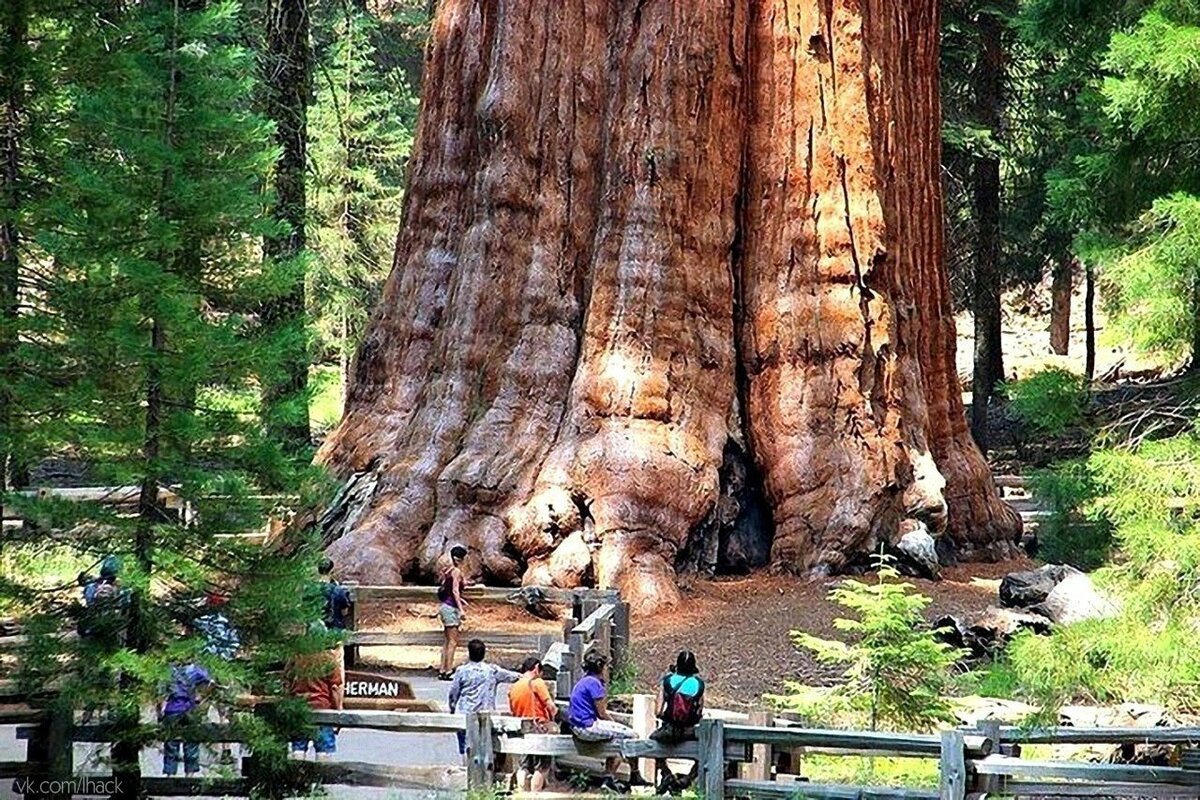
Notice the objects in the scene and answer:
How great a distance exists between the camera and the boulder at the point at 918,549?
1770 centimetres

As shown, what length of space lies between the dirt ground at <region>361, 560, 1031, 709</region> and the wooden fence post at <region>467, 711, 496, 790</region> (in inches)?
159

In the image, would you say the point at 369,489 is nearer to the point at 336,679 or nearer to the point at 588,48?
the point at 588,48

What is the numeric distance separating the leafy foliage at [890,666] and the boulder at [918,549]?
20.3 ft

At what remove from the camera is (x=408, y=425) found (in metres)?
18.2

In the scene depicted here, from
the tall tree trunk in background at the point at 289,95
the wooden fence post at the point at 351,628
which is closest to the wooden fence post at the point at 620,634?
the wooden fence post at the point at 351,628

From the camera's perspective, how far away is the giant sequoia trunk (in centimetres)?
1744

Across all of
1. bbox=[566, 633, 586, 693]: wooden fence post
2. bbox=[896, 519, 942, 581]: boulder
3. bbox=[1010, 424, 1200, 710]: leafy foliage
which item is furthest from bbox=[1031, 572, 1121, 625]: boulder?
bbox=[566, 633, 586, 693]: wooden fence post

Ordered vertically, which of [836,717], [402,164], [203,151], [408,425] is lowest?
[836,717]

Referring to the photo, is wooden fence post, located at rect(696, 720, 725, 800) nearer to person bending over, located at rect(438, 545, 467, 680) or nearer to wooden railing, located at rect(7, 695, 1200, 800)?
wooden railing, located at rect(7, 695, 1200, 800)

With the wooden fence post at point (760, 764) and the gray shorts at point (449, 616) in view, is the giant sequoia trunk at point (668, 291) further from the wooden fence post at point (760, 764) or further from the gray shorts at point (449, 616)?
the wooden fence post at point (760, 764)

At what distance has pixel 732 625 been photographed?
51.8 feet

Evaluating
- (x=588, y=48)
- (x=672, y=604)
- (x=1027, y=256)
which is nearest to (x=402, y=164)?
(x=1027, y=256)

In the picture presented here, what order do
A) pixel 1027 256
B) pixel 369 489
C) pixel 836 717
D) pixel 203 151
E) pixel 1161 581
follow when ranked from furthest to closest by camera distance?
1. pixel 1027 256
2. pixel 369 489
3. pixel 836 717
4. pixel 1161 581
5. pixel 203 151

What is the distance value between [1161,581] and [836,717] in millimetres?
2517
